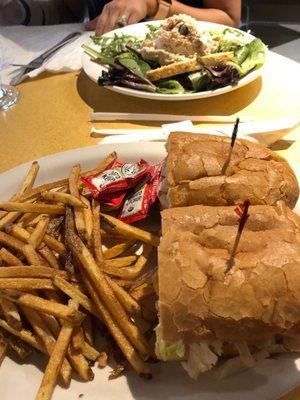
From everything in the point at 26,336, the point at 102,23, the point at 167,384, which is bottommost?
the point at 167,384

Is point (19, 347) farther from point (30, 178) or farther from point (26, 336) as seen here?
point (30, 178)

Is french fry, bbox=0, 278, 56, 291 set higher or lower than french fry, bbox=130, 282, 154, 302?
higher

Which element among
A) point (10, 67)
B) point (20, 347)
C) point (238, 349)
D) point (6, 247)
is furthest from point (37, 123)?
point (238, 349)

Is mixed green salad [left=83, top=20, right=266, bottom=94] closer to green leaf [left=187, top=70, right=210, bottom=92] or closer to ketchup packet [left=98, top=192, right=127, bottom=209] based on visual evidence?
green leaf [left=187, top=70, right=210, bottom=92]

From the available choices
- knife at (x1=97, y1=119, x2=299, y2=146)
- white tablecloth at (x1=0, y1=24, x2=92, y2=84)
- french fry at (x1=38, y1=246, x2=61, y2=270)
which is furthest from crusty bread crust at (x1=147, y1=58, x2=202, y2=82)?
french fry at (x1=38, y1=246, x2=61, y2=270)

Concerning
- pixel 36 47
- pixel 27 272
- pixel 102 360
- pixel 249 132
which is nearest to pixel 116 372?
pixel 102 360

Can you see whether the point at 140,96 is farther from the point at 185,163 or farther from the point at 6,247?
the point at 6,247
